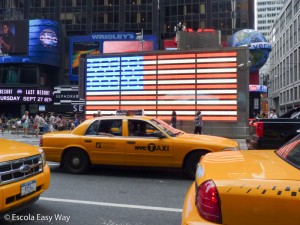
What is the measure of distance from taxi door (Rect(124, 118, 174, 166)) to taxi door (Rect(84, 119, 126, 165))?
0.69 feet

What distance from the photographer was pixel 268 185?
8.18 ft

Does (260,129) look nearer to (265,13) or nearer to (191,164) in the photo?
(191,164)

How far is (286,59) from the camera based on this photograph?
79188 mm

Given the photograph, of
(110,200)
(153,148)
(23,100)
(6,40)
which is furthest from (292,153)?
(6,40)

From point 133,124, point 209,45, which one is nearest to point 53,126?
point 209,45

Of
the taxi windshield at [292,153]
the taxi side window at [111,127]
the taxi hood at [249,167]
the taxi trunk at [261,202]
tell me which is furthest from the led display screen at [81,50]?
the taxi trunk at [261,202]

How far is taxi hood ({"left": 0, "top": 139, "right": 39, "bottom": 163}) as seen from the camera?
4.12 meters

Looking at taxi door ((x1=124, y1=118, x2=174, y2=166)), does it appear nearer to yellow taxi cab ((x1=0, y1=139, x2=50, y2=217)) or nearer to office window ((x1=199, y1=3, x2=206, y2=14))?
yellow taxi cab ((x1=0, y1=139, x2=50, y2=217))

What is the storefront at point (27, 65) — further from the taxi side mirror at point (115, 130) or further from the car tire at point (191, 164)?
the car tire at point (191, 164)

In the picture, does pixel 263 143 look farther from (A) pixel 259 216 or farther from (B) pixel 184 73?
(B) pixel 184 73

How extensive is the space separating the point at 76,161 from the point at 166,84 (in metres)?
13.5

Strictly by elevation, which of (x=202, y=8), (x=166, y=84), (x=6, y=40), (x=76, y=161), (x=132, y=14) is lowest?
(x=76, y=161)

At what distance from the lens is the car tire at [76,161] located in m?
8.05

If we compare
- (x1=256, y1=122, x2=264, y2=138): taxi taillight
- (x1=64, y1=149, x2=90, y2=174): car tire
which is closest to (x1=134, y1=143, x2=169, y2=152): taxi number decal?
(x1=64, y1=149, x2=90, y2=174): car tire
